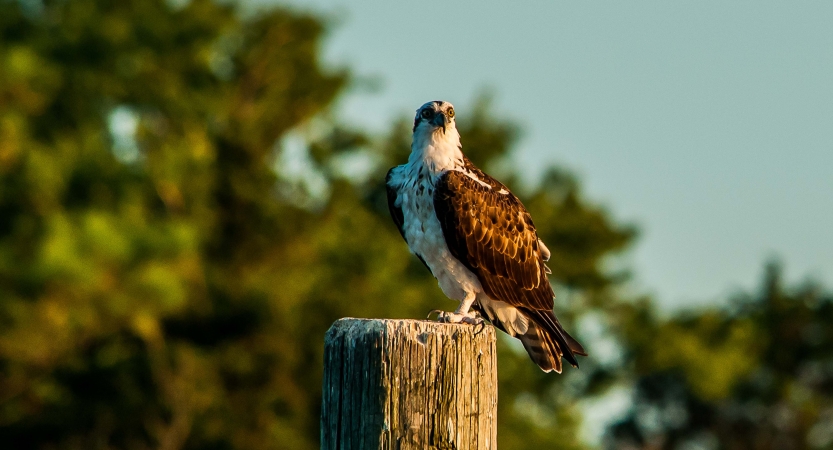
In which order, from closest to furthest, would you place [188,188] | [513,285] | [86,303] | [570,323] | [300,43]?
[513,285], [86,303], [188,188], [300,43], [570,323]

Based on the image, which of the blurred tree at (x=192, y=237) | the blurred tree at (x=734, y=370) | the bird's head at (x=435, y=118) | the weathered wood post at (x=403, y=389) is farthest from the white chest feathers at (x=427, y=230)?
the blurred tree at (x=734, y=370)

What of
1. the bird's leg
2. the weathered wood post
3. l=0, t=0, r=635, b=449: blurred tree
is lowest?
the weathered wood post

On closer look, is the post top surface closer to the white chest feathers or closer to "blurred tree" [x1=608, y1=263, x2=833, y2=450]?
the white chest feathers

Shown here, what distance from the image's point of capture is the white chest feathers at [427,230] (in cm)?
754

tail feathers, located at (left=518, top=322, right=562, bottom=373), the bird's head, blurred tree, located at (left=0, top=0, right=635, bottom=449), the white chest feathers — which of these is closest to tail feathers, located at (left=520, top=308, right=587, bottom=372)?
tail feathers, located at (left=518, top=322, right=562, bottom=373)

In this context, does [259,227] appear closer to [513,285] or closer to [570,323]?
[570,323]

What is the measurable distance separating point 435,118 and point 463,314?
130 cm

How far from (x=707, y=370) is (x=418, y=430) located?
3423 centimetres

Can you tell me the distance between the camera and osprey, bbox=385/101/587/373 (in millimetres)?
7445

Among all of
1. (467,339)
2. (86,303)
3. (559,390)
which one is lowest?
(467,339)

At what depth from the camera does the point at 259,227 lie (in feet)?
106

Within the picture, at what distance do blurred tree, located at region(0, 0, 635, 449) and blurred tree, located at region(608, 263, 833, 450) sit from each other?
5.91 ft

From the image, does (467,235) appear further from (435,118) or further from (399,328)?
(399,328)

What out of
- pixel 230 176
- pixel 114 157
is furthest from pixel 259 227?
pixel 114 157
